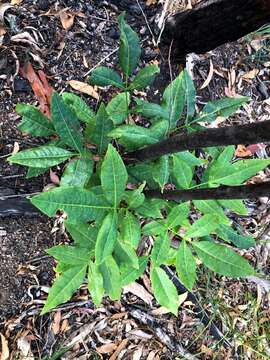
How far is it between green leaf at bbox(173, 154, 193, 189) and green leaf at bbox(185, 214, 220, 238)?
0.14 meters

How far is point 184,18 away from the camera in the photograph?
2285 millimetres

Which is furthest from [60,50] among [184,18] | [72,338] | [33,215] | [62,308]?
[72,338]

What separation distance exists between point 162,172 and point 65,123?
1.27ft

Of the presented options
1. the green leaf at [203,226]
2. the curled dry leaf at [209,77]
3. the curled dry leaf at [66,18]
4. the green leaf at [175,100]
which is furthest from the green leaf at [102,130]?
the curled dry leaf at [209,77]

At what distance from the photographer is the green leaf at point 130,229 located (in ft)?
5.19

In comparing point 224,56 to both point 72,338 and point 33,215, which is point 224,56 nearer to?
point 33,215

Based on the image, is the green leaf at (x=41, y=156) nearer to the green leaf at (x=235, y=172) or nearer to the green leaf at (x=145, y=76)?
the green leaf at (x=145, y=76)

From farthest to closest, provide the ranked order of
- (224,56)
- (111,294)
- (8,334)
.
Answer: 1. (224,56)
2. (8,334)
3. (111,294)

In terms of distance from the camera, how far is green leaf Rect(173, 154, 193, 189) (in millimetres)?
1676

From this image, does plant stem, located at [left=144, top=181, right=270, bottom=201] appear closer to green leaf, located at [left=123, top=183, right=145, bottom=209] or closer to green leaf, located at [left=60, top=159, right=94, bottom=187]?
green leaf, located at [left=123, top=183, right=145, bottom=209]

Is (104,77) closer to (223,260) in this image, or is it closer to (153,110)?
(153,110)

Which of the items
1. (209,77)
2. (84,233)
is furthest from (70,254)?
(209,77)

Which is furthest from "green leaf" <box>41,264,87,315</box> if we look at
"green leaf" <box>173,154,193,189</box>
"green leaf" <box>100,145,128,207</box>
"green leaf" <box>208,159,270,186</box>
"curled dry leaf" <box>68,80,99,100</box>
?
"curled dry leaf" <box>68,80,99,100</box>

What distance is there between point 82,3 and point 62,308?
1523 mm
